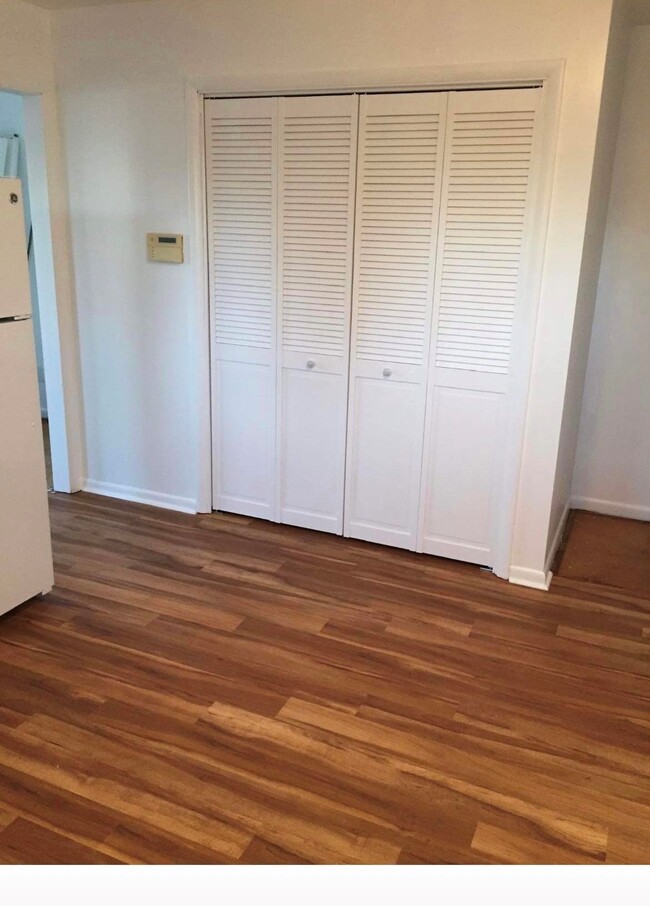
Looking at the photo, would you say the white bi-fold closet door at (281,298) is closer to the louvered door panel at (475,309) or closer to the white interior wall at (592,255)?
the louvered door panel at (475,309)

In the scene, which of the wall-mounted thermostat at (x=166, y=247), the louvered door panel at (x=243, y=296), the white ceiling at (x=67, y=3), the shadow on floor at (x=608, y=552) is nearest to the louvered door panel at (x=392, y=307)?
the louvered door panel at (x=243, y=296)

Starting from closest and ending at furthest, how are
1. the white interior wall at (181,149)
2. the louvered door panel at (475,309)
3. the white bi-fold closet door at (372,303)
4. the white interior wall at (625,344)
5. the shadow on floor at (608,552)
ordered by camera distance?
1. the white interior wall at (181,149)
2. the louvered door panel at (475,309)
3. the white bi-fold closet door at (372,303)
4. the shadow on floor at (608,552)
5. the white interior wall at (625,344)

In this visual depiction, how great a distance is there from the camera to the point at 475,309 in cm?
306

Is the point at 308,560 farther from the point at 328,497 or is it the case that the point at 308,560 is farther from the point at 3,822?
the point at 3,822

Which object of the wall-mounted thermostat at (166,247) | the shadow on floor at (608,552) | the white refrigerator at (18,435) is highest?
the wall-mounted thermostat at (166,247)

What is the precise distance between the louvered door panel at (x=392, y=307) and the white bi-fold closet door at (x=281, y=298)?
7 cm

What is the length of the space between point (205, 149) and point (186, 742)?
2.60m

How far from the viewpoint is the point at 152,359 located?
12.5ft

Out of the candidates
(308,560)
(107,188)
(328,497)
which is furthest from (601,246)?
(107,188)

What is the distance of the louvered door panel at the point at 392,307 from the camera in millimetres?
3023

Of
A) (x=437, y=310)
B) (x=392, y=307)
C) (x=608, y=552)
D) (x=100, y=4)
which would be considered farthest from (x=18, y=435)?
(x=608, y=552)

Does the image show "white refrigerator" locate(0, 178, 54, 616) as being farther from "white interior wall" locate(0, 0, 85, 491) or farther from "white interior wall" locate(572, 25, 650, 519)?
"white interior wall" locate(572, 25, 650, 519)

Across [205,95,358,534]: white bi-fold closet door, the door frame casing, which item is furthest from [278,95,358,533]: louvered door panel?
the door frame casing

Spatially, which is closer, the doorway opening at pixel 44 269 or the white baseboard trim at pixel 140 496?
the doorway opening at pixel 44 269
